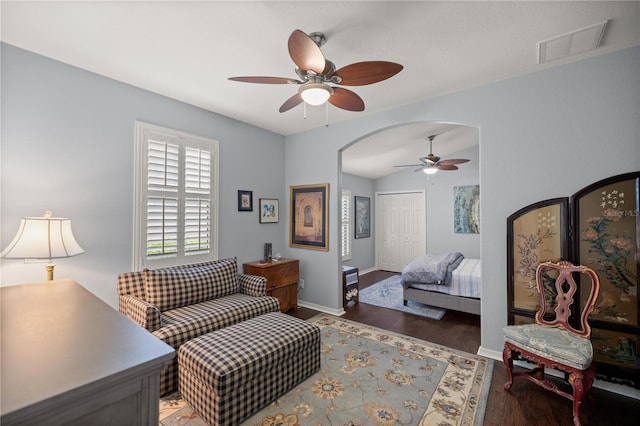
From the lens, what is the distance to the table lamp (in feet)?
6.37

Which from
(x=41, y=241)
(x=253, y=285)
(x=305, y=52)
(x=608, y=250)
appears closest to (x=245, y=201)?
(x=253, y=285)

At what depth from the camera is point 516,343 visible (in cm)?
220

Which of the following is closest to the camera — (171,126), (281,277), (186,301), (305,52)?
(305,52)

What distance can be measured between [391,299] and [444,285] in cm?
102

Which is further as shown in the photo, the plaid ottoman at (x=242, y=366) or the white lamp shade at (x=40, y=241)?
the white lamp shade at (x=40, y=241)

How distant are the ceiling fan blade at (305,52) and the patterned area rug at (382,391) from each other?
2391 mm

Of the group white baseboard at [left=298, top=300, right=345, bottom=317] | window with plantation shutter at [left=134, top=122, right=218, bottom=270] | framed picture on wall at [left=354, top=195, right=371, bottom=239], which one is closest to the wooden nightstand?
white baseboard at [left=298, top=300, right=345, bottom=317]

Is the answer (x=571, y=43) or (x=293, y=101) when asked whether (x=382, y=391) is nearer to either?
(x=293, y=101)

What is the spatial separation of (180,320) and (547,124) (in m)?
3.76

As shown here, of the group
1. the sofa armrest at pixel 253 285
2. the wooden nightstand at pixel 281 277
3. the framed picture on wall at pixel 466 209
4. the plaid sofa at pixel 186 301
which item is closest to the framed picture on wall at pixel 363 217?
the framed picture on wall at pixel 466 209

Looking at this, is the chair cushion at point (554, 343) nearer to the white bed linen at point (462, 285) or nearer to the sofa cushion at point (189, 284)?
the white bed linen at point (462, 285)

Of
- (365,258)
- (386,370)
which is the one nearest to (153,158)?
(386,370)

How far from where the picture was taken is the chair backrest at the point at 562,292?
6.95ft

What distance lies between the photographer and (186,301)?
8.99 ft
